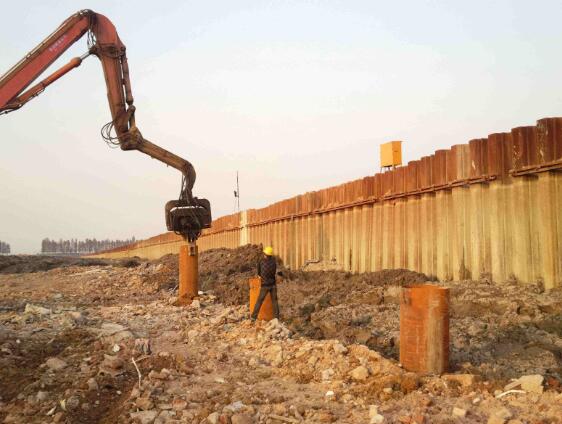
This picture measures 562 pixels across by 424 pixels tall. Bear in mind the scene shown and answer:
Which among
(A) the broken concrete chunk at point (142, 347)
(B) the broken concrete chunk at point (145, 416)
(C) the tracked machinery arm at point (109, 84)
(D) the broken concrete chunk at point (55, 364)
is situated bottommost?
(B) the broken concrete chunk at point (145, 416)

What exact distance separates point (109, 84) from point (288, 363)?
378 inches

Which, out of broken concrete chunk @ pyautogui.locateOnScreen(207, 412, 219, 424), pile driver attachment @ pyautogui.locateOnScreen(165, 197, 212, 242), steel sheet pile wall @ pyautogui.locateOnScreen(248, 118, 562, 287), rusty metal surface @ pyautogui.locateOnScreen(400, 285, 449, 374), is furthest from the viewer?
pile driver attachment @ pyautogui.locateOnScreen(165, 197, 212, 242)

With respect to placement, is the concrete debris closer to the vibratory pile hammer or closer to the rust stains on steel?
the rust stains on steel

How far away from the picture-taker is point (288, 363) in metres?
7.04

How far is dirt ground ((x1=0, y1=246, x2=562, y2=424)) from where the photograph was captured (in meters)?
5.25

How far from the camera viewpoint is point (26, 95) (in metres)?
13.4

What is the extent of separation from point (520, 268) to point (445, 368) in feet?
13.8

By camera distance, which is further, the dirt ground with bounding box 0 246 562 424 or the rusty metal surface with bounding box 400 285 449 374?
the rusty metal surface with bounding box 400 285 449 374

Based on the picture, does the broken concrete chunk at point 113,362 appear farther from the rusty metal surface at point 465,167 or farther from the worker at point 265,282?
the rusty metal surface at point 465,167

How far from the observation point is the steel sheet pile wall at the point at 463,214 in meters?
9.09

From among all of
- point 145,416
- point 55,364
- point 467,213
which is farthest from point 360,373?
point 467,213

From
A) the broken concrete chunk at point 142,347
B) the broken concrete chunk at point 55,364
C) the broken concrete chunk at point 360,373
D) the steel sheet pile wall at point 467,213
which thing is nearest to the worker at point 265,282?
the broken concrete chunk at point 142,347

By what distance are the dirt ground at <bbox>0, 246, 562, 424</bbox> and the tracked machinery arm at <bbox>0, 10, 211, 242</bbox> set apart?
260 centimetres

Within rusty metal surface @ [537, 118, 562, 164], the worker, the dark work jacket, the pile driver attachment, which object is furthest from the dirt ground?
rusty metal surface @ [537, 118, 562, 164]
